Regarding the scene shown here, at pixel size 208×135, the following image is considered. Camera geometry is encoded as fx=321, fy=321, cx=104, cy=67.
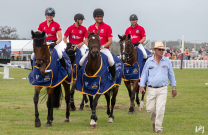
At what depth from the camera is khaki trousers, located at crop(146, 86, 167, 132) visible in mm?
7414

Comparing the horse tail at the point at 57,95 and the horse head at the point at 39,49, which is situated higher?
the horse head at the point at 39,49

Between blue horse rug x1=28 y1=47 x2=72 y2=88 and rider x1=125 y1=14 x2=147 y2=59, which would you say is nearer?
blue horse rug x1=28 y1=47 x2=72 y2=88

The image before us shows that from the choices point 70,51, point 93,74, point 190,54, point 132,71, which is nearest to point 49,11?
point 93,74

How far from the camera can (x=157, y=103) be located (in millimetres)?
7457

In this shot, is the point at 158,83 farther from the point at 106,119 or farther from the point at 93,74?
the point at 106,119

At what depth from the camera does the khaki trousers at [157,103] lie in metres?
7.41

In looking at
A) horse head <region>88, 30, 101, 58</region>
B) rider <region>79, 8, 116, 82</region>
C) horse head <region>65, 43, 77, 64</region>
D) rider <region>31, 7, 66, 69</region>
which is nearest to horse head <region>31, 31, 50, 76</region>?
horse head <region>88, 30, 101, 58</region>

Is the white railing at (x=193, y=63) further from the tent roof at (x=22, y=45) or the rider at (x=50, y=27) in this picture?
the rider at (x=50, y=27)

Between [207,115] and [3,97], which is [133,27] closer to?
[207,115]

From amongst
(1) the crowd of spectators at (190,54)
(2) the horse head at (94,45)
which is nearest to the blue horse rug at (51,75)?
(2) the horse head at (94,45)

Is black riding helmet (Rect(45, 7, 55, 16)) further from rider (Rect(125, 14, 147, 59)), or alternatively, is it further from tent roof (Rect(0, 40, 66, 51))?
tent roof (Rect(0, 40, 66, 51))

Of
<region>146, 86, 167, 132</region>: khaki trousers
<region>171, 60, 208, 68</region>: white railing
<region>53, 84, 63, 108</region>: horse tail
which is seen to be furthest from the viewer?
<region>171, 60, 208, 68</region>: white railing

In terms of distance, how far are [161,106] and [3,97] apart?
9.20m

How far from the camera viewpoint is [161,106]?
740 cm
